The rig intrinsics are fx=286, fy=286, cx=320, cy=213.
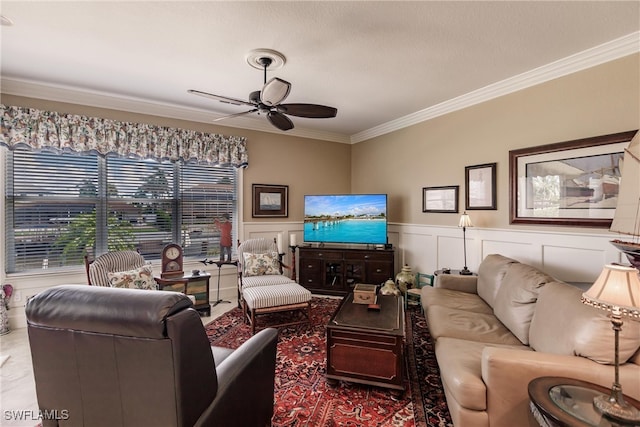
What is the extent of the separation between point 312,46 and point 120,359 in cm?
251

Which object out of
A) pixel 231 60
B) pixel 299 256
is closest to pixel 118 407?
pixel 231 60

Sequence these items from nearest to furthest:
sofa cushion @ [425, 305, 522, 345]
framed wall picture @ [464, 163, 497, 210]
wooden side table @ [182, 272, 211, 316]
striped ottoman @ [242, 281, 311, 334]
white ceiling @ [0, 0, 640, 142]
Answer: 1. white ceiling @ [0, 0, 640, 142]
2. sofa cushion @ [425, 305, 522, 345]
3. striped ottoman @ [242, 281, 311, 334]
4. framed wall picture @ [464, 163, 497, 210]
5. wooden side table @ [182, 272, 211, 316]

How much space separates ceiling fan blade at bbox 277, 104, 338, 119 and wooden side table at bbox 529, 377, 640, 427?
2341 millimetres

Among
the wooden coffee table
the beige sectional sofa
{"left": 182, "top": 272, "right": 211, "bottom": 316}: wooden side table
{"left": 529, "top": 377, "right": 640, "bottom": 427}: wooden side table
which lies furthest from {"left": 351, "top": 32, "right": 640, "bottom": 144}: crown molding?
{"left": 182, "top": 272, "right": 211, "bottom": 316}: wooden side table

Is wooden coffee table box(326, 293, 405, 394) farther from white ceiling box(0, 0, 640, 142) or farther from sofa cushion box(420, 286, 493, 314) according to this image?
white ceiling box(0, 0, 640, 142)

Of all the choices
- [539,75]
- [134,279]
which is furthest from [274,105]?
[539,75]

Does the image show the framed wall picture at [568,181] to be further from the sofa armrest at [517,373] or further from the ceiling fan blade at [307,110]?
the ceiling fan blade at [307,110]

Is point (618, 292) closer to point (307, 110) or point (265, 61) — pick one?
point (307, 110)

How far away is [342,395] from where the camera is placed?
82.5 inches

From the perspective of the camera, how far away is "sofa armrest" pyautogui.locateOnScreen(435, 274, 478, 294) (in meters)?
3.15

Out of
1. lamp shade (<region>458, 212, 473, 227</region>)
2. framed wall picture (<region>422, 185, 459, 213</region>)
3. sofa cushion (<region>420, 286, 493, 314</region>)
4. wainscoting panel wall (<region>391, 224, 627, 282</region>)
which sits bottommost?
sofa cushion (<region>420, 286, 493, 314</region>)

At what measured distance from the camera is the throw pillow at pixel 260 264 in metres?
3.77

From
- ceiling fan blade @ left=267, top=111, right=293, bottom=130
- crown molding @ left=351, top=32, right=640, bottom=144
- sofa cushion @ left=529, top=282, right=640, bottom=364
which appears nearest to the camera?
sofa cushion @ left=529, top=282, right=640, bottom=364

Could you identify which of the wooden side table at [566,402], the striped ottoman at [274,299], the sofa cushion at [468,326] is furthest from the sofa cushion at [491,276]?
the striped ottoman at [274,299]
